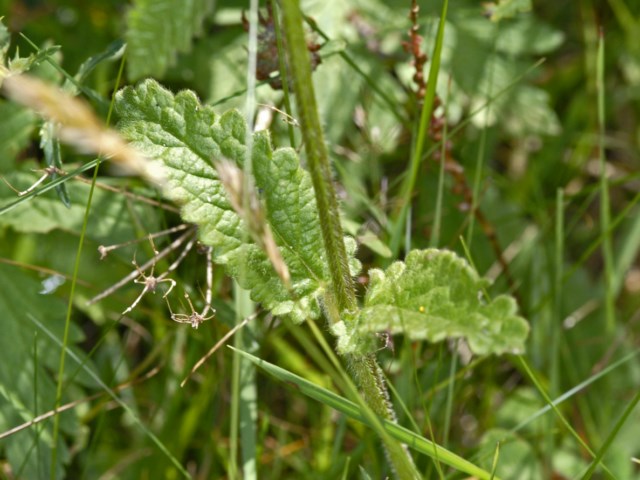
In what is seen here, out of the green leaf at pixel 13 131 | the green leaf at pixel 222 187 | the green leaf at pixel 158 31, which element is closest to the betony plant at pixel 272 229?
the green leaf at pixel 222 187

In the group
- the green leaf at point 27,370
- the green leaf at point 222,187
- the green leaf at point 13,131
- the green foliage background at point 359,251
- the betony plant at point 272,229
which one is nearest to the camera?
the betony plant at point 272,229

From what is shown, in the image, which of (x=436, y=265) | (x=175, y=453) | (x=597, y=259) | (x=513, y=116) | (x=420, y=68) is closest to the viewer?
(x=436, y=265)

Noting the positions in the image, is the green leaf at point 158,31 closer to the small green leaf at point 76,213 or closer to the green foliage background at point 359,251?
the green foliage background at point 359,251

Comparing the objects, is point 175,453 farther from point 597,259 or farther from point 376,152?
point 597,259

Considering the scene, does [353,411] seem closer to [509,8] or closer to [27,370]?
[27,370]

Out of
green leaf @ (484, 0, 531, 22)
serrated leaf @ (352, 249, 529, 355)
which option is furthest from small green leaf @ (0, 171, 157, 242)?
green leaf @ (484, 0, 531, 22)

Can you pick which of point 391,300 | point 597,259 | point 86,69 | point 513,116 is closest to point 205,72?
point 86,69
